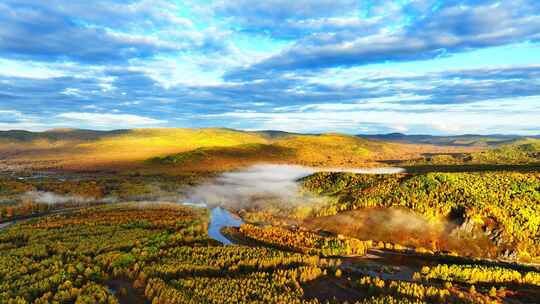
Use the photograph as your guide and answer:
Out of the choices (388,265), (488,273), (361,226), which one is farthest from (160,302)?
(361,226)

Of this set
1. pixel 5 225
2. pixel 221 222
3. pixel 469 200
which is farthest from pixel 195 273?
pixel 5 225

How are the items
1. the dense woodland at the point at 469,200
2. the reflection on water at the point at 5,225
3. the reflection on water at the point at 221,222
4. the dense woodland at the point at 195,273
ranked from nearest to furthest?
the dense woodland at the point at 195,273 → the dense woodland at the point at 469,200 → the reflection on water at the point at 221,222 → the reflection on water at the point at 5,225

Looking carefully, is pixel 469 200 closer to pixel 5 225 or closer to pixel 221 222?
pixel 221 222

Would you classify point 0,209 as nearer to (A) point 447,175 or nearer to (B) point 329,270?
(B) point 329,270

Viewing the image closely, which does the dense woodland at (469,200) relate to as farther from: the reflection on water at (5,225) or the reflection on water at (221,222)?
the reflection on water at (5,225)

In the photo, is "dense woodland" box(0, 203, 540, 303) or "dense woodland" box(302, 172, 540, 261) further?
"dense woodland" box(302, 172, 540, 261)

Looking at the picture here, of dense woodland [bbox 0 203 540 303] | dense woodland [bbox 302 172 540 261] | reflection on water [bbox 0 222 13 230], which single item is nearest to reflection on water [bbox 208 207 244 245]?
dense woodland [bbox 0 203 540 303]

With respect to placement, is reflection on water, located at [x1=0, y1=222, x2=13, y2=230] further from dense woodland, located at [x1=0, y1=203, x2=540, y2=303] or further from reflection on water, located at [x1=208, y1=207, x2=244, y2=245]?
reflection on water, located at [x1=208, y1=207, x2=244, y2=245]

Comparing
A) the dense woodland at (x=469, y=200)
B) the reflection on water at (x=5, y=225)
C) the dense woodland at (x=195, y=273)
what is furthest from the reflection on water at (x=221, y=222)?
the reflection on water at (x=5, y=225)
